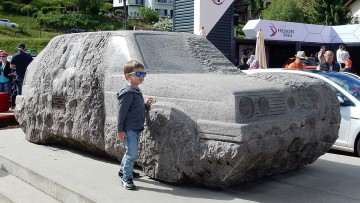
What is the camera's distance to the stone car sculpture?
13.7 feet

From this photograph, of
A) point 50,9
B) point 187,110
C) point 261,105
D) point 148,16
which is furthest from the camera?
point 50,9

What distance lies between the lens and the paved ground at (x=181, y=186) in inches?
171

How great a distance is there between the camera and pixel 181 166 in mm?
4426

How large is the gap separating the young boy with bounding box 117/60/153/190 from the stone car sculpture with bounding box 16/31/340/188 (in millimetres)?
200

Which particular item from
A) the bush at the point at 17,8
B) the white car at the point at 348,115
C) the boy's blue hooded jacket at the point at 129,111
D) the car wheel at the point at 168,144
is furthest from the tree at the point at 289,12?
the boy's blue hooded jacket at the point at 129,111

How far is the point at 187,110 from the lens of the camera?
442cm

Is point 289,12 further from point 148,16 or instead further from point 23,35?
point 23,35

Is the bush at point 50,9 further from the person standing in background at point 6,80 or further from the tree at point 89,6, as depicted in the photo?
the person standing in background at point 6,80

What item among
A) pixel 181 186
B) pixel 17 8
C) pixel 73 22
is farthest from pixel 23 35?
pixel 181 186

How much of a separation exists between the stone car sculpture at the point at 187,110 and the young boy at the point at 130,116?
200 mm

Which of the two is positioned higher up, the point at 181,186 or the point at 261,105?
the point at 261,105

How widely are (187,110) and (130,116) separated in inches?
23.5

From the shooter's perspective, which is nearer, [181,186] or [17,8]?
[181,186]

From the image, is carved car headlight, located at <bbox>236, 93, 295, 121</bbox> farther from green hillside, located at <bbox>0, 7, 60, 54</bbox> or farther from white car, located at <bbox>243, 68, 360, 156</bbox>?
green hillside, located at <bbox>0, 7, 60, 54</bbox>
